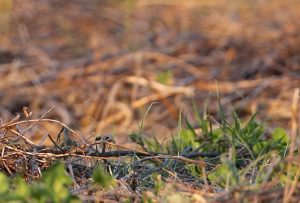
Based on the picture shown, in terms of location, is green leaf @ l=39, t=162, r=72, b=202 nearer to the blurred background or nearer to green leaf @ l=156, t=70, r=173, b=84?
the blurred background

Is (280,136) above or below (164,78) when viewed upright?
above

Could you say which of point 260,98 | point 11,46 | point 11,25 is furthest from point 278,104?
point 11,25

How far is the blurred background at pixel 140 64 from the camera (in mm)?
5102

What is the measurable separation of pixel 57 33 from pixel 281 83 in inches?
94.5

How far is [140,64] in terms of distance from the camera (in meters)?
5.69

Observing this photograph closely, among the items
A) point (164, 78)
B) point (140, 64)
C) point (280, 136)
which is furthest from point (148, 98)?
point (280, 136)

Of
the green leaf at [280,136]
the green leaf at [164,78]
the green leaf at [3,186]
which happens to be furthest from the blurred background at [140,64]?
A: the green leaf at [3,186]

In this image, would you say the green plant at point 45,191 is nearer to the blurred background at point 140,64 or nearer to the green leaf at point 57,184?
A: the green leaf at point 57,184

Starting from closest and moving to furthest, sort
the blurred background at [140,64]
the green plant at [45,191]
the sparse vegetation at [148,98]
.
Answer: the green plant at [45,191] → the sparse vegetation at [148,98] → the blurred background at [140,64]

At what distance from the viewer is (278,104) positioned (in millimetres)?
5125

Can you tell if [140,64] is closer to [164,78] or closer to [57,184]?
[164,78]

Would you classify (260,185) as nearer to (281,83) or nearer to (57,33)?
(281,83)

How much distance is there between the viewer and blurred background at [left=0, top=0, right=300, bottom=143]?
5.10m

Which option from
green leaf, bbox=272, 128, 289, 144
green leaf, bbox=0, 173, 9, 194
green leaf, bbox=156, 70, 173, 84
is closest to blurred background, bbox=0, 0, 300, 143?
green leaf, bbox=156, 70, 173, 84
